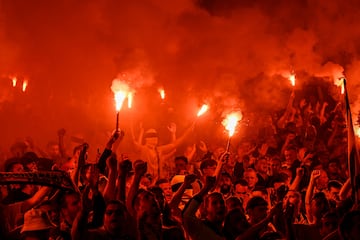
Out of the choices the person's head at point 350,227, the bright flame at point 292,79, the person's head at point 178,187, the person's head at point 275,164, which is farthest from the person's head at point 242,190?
the bright flame at point 292,79

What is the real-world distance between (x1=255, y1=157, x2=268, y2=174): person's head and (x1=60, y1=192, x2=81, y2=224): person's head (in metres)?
3.58

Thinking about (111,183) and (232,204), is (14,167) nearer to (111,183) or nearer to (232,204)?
(111,183)

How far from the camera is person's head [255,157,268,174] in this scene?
706cm

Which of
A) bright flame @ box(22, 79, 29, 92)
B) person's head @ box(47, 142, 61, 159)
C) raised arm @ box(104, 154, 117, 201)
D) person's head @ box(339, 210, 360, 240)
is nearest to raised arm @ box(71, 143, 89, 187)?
raised arm @ box(104, 154, 117, 201)

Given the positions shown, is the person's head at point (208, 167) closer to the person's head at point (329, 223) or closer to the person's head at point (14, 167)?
the person's head at point (329, 223)

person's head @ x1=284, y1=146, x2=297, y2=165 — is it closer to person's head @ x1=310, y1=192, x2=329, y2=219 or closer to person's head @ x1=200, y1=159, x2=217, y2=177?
person's head @ x1=200, y1=159, x2=217, y2=177

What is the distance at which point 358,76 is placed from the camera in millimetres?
10430

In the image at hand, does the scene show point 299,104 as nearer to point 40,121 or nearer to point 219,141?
point 219,141

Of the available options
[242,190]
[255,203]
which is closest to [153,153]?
[242,190]

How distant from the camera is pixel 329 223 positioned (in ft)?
14.4

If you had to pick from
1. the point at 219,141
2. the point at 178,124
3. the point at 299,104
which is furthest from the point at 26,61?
the point at 299,104

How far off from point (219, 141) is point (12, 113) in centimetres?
388

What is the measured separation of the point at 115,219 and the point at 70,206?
0.52 m

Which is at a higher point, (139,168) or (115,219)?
(139,168)
